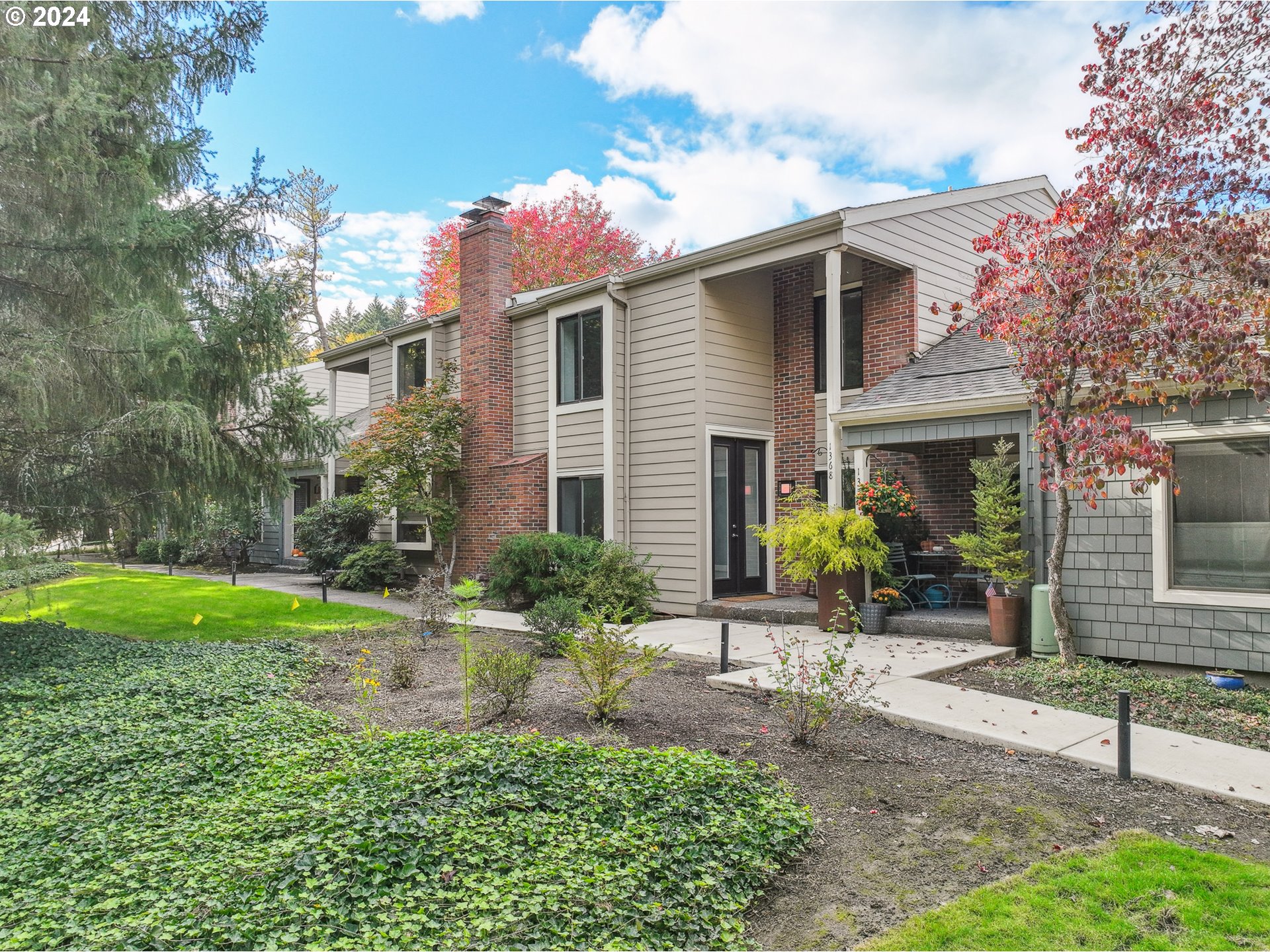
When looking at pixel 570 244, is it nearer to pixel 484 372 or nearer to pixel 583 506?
pixel 484 372

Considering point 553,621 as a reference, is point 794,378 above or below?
above

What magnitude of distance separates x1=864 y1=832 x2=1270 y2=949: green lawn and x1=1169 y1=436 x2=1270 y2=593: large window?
173 inches

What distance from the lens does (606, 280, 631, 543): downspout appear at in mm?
12320

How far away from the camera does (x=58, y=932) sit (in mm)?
2766

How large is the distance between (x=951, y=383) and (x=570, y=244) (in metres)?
21.9

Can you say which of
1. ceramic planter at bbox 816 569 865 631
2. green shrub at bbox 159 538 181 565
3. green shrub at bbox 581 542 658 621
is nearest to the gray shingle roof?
ceramic planter at bbox 816 569 865 631

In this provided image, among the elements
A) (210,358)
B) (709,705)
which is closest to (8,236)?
(210,358)

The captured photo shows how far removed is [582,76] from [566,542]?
942cm

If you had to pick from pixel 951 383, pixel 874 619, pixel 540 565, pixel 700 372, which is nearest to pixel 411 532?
pixel 540 565

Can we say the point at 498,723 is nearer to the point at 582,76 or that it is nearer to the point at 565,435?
the point at 565,435

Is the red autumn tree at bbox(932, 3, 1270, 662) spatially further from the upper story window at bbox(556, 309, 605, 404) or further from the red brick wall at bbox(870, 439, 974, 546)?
the upper story window at bbox(556, 309, 605, 404)

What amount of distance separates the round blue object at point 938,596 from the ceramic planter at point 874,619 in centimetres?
139

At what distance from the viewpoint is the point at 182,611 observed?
1195cm

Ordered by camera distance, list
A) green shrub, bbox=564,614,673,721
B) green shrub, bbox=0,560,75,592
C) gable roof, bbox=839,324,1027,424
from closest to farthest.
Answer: green shrub, bbox=564,614,673,721
green shrub, bbox=0,560,75,592
gable roof, bbox=839,324,1027,424
